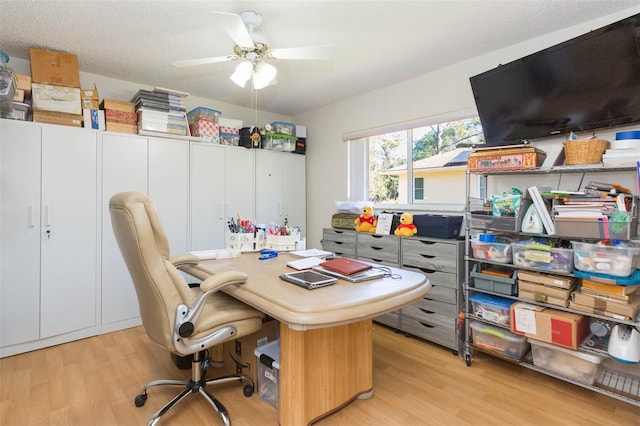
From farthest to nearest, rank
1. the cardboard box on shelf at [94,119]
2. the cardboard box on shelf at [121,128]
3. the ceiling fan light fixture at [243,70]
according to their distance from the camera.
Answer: the cardboard box on shelf at [121,128]
the cardboard box on shelf at [94,119]
the ceiling fan light fixture at [243,70]

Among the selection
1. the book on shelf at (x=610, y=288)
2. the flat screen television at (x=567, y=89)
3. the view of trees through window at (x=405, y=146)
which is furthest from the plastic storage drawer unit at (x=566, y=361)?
the view of trees through window at (x=405, y=146)

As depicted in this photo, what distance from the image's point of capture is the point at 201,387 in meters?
1.79

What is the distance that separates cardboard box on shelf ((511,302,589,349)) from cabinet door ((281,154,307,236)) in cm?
278

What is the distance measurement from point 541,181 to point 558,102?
1.85 feet

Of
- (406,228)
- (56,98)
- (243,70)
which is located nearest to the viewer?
(243,70)

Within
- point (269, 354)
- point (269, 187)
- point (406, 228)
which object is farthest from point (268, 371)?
point (269, 187)

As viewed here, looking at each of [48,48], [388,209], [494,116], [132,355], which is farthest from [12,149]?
[494,116]

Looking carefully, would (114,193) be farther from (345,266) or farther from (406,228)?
(406,228)

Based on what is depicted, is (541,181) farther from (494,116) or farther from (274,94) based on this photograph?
(274,94)

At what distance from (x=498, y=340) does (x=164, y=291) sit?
221 centimetres

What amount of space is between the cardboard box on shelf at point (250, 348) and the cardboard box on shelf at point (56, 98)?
2.38m

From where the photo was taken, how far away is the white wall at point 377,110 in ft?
8.28

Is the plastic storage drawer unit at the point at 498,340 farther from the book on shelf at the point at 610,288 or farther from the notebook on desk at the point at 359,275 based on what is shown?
the notebook on desk at the point at 359,275

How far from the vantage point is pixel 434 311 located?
2598 mm
